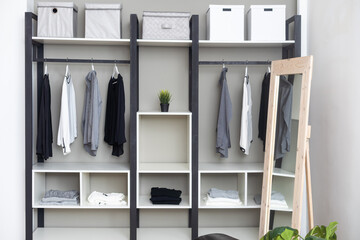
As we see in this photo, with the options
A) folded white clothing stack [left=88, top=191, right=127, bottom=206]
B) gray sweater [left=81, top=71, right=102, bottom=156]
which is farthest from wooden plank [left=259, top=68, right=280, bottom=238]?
gray sweater [left=81, top=71, right=102, bottom=156]

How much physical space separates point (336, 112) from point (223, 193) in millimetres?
1381

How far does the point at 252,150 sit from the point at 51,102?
2230 mm

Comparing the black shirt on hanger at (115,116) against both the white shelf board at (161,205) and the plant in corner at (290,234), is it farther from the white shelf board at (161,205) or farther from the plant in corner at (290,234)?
the plant in corner at (290,234)

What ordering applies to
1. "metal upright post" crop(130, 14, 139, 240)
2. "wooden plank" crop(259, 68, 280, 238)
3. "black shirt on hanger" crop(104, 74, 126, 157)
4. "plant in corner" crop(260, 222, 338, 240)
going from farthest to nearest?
"black shirt on hanger" crop(104, 74, 126, 157) → "metal upright post" crop(130, 14, 139, 240) → "wooden plank" crop(259, 68, 280, 238) → "plant in corner" crop(260, 222, 338, 240)

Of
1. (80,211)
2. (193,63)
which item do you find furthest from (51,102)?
(193,63)

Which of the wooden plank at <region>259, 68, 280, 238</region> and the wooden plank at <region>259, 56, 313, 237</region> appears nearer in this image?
the wooden plank at <region>259, 56, 313, 237</region>

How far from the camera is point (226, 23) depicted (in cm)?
479

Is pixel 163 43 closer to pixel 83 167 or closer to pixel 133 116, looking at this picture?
pixel 133 116

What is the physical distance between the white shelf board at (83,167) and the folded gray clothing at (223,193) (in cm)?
88

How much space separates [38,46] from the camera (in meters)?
5.07

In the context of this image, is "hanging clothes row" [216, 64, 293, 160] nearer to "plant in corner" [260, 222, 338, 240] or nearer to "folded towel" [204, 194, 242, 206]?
"folded towel" [204, 194, 242, 206]

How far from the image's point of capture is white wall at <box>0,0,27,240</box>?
4859 mm

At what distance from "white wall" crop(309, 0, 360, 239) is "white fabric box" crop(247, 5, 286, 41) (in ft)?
1.03

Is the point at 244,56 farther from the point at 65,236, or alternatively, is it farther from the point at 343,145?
the point at 65,236
